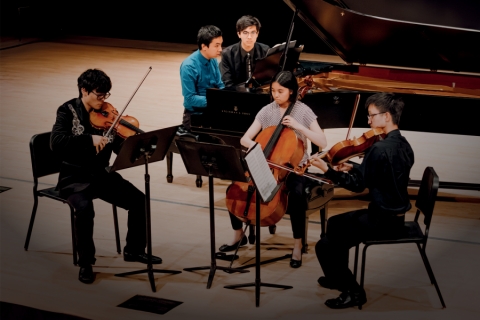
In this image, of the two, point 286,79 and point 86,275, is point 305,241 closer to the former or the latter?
point 286,79

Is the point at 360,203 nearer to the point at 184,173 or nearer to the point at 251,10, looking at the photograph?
the point at 184,173

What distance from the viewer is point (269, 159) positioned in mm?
4484

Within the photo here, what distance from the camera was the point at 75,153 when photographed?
4414 millimetres

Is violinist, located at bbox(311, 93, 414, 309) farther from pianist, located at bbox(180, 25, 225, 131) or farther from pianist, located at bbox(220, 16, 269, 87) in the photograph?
pianist, located at bbox(220, 16, 269, 87)

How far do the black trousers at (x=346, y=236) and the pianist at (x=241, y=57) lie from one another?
2.43 meters

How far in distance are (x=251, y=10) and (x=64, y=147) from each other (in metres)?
9.51

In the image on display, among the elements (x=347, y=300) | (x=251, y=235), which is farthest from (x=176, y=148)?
(x=347, y=300)

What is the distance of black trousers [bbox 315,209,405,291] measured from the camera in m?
3.96

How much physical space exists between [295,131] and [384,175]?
0.99 metres

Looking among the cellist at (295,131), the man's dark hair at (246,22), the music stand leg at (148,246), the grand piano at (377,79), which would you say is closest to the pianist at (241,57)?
the man's dark hair at (246,22)

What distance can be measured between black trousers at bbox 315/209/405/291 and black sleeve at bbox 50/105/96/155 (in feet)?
4.95

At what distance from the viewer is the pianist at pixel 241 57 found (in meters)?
6.24

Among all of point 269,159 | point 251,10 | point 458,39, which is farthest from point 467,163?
point 251,10

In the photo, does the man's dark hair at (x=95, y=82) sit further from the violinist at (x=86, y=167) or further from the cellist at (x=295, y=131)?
the cellist at (x=295, y=131)
